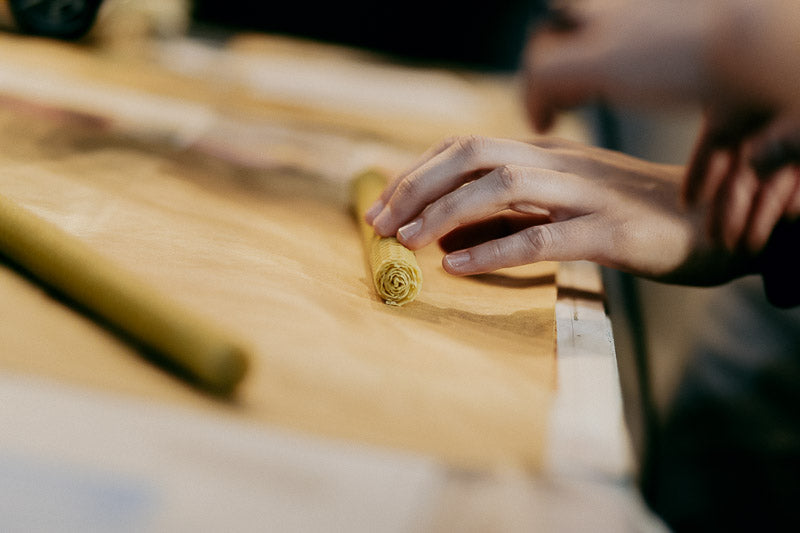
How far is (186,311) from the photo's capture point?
1.25 feet

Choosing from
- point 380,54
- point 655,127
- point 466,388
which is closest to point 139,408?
point 466,388

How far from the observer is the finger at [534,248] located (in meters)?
0.55

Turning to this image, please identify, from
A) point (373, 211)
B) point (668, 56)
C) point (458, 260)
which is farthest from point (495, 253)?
point (668, 56)

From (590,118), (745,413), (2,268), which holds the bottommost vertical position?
(745,413)

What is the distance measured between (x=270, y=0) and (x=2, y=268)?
1.57 metres

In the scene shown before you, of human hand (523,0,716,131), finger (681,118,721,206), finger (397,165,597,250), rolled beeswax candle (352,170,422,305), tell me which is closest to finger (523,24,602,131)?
human hand (523,0,716,131)

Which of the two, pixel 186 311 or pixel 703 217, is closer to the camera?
pixel 186 311

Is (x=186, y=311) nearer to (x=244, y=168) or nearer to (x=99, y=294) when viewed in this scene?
(x=99, y=294)

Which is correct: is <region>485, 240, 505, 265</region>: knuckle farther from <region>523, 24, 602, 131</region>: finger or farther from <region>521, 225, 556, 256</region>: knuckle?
<region>523, 24, 602, 131</region>: finger

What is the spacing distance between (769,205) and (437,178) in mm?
363

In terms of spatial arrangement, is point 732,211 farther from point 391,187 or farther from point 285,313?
point 285,313

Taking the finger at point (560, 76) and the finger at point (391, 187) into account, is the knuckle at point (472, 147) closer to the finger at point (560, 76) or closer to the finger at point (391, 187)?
the finger at point (391, 187)

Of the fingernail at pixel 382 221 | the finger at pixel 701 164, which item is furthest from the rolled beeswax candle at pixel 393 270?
the finger at pixel 701 164

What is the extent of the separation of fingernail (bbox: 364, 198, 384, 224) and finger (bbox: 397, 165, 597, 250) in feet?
0.19
